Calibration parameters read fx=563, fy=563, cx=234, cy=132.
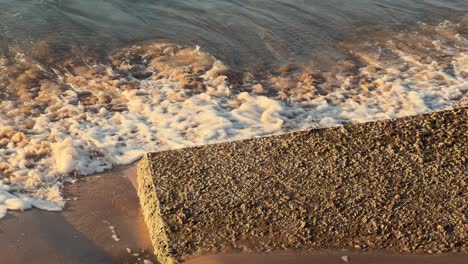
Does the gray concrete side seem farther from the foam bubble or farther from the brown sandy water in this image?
the foam bubble

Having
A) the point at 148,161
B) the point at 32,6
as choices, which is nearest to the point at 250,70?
the point at 148,161

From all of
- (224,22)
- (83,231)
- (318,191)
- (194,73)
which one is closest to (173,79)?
(194,73)

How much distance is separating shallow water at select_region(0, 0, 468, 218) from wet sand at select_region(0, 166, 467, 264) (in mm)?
175

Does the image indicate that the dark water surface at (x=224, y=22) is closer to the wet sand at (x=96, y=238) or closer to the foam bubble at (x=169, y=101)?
the foam bubble at (x=169, y=101)

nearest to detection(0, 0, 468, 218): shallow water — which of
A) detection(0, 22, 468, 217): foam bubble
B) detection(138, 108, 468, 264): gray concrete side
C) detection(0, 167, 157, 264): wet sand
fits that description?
detection(0, 22, 468, 217): foam bubble

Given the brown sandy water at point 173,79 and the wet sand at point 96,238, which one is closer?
the wet sand at point 96,238

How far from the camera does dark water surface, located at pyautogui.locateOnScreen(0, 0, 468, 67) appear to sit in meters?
6.67

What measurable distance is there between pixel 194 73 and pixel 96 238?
2.86 metres

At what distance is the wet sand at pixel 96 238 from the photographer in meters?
2.90

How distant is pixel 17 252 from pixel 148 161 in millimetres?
938

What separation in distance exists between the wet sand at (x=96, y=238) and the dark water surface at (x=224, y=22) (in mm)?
2881

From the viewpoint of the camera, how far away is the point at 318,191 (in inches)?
128

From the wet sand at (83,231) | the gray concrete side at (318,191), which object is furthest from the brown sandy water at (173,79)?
the gray concrete side at (318,191)

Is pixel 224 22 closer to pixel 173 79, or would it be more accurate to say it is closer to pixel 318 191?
pixel 173 79
